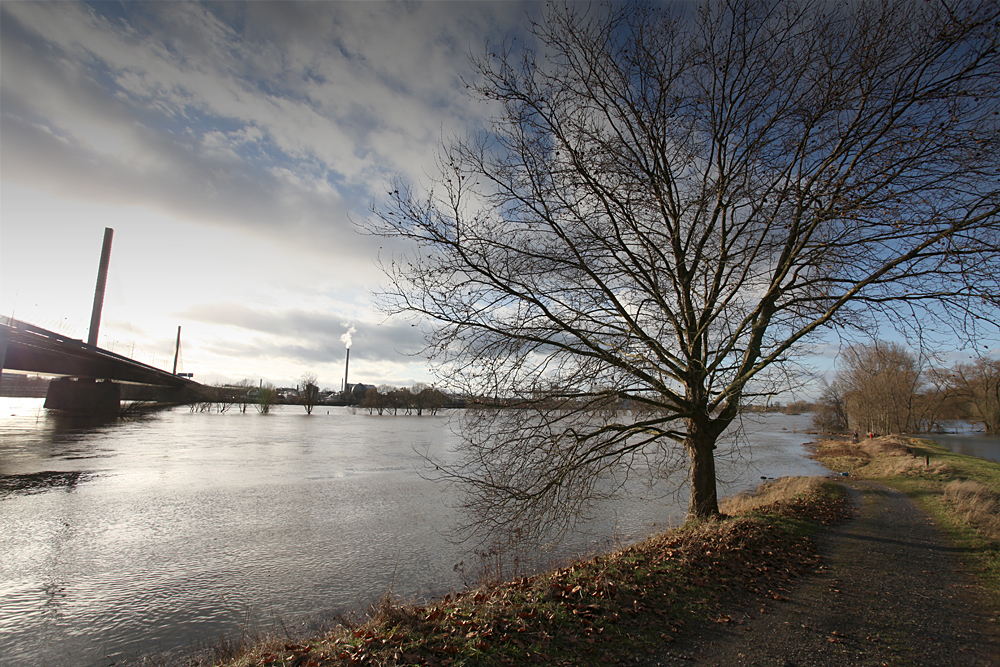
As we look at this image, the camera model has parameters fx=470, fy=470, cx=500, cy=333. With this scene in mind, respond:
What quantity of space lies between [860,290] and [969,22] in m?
3.44

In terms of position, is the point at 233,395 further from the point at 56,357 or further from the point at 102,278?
the point at 56,357

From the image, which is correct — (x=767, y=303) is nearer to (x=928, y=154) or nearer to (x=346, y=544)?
(x=928, y=154)

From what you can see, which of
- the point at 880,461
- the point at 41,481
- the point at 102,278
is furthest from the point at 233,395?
the point at 880,461

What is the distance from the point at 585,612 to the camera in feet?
16.2

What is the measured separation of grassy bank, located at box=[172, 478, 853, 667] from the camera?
4246 millimetres

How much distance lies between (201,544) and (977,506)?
1835 cm

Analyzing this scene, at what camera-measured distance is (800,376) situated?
7492 millimetres

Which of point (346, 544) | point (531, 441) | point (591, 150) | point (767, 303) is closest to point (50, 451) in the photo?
point (346, 544)

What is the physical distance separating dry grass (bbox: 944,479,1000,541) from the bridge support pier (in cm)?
7063

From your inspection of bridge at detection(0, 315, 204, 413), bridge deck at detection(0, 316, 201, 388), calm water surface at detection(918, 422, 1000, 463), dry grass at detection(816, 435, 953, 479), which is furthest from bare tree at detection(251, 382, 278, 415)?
calm water surface at detection(918, 422, 1000, 463)

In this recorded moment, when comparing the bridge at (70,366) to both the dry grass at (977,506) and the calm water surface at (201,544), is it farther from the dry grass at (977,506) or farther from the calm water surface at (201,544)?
the dry grass at (977,506)

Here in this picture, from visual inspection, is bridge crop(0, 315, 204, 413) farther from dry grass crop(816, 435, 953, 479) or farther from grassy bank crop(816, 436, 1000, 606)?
dry grass crop(816, 435, 953, 479)

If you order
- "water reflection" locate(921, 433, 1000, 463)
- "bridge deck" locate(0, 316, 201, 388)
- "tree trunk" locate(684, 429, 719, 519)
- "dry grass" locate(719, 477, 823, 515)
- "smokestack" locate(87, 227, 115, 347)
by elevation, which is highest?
"smokestack" locate(87, 227, 115, 347)

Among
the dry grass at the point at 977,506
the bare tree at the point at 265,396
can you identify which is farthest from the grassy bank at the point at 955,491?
the bare tree at the point at 265,396
